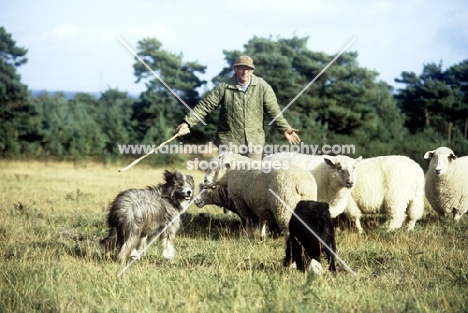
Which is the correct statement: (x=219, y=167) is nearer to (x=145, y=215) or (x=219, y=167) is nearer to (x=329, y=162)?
(x=329, y=162)

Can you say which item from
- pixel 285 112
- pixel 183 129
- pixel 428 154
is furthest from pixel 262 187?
pixel 285 112

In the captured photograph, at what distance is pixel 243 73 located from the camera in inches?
384

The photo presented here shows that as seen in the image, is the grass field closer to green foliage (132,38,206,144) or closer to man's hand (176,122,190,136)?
man's hand (176,122,190,136)

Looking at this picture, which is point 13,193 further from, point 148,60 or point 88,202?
point 148,60

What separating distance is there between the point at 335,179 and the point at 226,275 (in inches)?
137

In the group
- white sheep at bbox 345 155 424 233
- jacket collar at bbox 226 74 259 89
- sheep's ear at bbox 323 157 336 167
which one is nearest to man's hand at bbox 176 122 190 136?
jacket collar at bbox 226 74 259 89

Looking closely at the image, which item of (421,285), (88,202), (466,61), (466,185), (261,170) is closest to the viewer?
(421,285)

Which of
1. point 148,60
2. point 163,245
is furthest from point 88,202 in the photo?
point 148,60

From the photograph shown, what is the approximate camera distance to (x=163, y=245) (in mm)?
7078

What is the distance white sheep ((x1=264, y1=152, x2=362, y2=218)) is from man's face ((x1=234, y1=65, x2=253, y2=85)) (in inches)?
72.1

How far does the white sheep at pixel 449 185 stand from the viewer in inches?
407

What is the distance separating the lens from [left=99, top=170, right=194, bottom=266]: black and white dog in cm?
648

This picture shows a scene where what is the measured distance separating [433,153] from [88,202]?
7645 millimetres

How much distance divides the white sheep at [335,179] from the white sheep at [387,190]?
0.47 m
